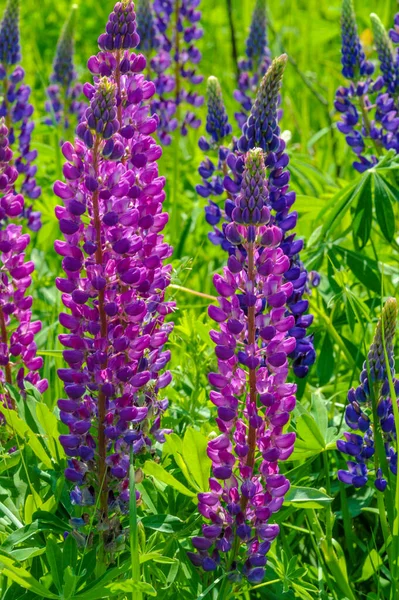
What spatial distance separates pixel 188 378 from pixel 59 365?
497 mm

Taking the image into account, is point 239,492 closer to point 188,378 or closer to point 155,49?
point 188,378

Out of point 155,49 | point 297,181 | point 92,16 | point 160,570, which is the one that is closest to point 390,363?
point 160,570

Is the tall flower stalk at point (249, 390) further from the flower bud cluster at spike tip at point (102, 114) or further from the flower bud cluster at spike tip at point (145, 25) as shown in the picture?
the flower bud cluster at spike tip at point (145, 25)

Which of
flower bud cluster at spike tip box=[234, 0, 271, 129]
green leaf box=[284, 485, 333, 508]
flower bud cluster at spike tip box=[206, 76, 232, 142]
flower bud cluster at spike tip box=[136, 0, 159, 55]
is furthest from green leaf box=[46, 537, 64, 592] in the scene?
flower bud cluster at spike tip box=[136, 0, 159, 55]

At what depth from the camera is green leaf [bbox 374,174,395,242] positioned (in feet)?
10.2

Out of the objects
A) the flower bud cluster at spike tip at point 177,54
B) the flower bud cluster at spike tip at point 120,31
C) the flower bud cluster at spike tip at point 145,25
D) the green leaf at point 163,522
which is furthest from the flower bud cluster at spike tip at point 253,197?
the flower bud cluster at spike tip at point 145,25

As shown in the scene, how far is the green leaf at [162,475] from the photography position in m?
1.95

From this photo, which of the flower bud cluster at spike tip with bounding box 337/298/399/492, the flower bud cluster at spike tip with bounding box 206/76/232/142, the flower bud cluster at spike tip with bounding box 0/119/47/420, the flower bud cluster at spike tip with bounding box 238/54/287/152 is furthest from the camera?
the flower bud cluster at spike tip with bounding box 206/76/232/142

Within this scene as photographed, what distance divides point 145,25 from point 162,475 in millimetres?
3133

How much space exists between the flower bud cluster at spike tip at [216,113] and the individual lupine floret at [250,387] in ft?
4.96

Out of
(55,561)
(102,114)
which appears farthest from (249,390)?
(102,114)

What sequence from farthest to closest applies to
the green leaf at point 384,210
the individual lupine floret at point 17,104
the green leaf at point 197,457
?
the individual lupine floret at point 17,104 < the green leaf at point 384,210 < the green leaf at point 197,457

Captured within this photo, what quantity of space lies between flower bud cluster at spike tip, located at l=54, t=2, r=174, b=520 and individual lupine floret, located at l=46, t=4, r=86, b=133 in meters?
2.66

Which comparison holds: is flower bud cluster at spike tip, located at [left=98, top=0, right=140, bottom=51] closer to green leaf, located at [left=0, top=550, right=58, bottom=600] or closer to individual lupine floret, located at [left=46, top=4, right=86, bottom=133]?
green leaf, located at [left=0, top=550, right=58, bottom=600]
